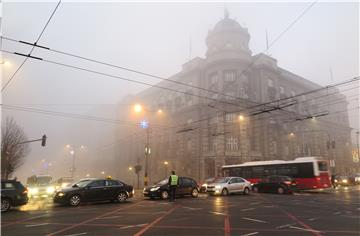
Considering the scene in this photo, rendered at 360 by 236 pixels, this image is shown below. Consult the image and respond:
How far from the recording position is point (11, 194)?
1395 cm

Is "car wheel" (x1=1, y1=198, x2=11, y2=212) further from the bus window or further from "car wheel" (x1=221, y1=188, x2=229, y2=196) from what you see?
the bus window

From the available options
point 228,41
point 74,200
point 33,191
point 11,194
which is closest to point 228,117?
point 228,41

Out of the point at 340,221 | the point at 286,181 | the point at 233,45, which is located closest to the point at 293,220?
the point at 340,221

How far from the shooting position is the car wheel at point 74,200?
51.2 ft

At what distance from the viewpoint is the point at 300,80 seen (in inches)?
2879

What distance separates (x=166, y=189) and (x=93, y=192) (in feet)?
16.9

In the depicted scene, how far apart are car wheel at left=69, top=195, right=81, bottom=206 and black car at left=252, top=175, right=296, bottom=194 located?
55.2 ft

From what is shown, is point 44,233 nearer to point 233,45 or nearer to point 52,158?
point 233,45

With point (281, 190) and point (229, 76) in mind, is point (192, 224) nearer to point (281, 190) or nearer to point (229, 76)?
point (281, 190)

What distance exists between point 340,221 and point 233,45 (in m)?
50.6

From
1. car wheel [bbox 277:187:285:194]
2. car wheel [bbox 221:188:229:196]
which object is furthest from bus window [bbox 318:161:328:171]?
car wheel [bbox 221:188:229:196]

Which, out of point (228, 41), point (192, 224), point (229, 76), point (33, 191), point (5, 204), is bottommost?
point (192, 224)

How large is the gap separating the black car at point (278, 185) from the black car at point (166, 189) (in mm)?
8138

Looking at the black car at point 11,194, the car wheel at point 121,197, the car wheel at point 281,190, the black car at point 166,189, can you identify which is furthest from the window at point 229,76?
the black car at point 11,194
